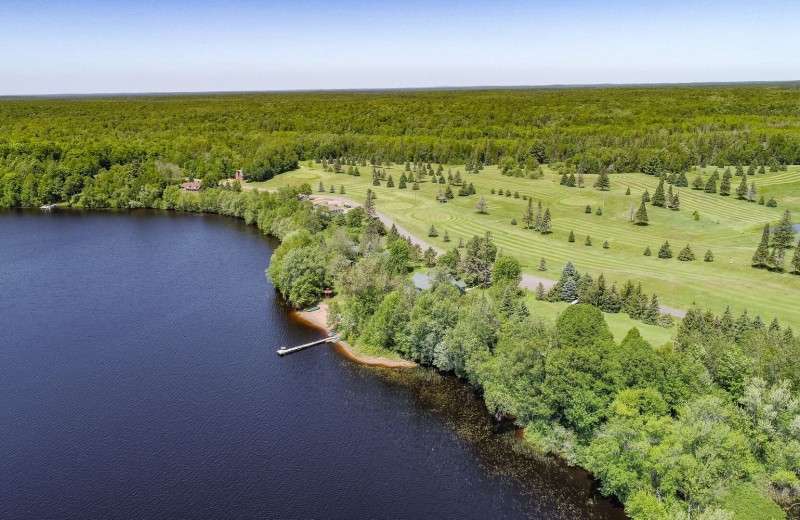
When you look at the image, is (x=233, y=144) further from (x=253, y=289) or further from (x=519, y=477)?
(x=519, y=477)

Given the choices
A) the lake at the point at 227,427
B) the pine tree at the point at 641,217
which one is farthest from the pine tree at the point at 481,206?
the lake at the point at 227,427

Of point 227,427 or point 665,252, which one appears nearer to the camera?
point 227,427

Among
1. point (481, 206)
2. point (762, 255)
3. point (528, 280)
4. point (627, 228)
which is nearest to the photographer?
point (528, 280)

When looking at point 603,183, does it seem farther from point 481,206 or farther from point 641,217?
point 481,206

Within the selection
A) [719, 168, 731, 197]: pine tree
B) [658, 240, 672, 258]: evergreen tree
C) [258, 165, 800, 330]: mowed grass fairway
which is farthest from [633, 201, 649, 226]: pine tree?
[719, 168, 731, 197]: pine tree

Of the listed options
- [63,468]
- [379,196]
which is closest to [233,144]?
[379,196]

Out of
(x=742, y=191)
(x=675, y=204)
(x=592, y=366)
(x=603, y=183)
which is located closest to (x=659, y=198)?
(x=675, y=204)
